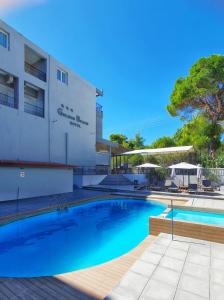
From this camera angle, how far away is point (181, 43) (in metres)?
19.6

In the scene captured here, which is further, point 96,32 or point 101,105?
point 101,105

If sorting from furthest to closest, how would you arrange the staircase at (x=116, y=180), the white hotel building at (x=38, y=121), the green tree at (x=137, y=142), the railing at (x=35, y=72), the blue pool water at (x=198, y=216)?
the green tree at (x=137, y=142) < the staircase at (x=116, y=180) < the railing at (x=35, y=72) < the white hotel building at (x=38, y=121) < the blue pool water at (x=198, y=216)

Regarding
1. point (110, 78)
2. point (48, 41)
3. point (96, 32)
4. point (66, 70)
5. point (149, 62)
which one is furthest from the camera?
point (110, 78)

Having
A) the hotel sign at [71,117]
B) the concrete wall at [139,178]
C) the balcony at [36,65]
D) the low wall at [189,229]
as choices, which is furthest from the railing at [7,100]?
the low wall at [189,229]

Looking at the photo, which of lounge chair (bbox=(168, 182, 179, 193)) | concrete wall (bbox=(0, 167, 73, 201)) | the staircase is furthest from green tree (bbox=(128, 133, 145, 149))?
concrete wall (bbox=(0, 167, 73, 201))

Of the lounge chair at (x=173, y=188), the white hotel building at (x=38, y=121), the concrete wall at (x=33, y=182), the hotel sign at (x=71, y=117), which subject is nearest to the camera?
the concrete wall at (x=33, y=182)

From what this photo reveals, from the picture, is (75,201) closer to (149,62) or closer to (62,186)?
(62,186)

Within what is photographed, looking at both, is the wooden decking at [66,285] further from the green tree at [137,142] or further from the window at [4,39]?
the green tree at [137,142]

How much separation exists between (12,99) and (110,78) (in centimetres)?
1405

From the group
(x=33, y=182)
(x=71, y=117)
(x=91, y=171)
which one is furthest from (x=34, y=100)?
(x=91, y=171)

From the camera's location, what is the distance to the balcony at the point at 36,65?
59.6 ft

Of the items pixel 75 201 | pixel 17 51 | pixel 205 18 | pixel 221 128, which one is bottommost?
pixel 75 201

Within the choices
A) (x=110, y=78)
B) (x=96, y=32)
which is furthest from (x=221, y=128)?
(x=96, y=32)

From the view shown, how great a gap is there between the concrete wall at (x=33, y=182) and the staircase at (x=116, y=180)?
5352mm
